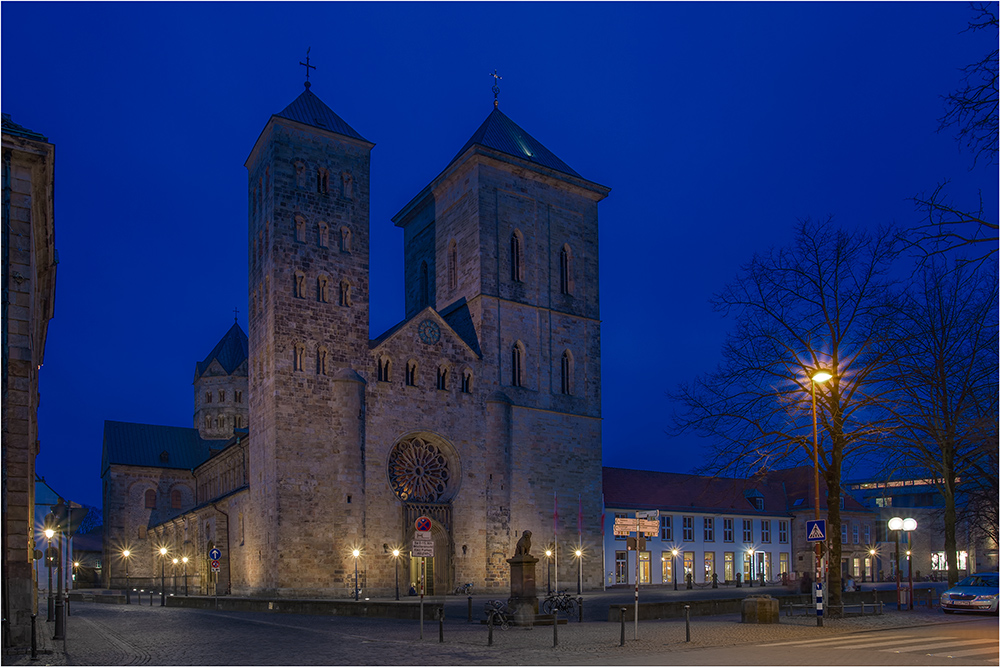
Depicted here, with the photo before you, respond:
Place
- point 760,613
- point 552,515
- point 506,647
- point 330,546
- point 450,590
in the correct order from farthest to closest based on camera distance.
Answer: point 552,515, point 450,590, point 330,546, point 760,613, point 506,647

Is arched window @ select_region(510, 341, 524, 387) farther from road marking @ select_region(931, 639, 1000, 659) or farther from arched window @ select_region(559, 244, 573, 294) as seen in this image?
road marking @ select_region(931, 639, 1000, 659)

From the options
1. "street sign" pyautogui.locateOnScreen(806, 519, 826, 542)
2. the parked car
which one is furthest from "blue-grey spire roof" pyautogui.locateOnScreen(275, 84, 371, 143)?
the parked car

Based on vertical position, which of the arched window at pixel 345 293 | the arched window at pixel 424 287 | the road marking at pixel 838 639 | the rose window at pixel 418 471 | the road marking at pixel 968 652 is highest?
the arched window at pixel 424 287

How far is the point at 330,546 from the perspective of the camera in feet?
128

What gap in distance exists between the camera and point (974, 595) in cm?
2591

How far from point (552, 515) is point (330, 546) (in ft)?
39.6

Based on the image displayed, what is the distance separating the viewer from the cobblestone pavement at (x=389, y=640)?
1602cm

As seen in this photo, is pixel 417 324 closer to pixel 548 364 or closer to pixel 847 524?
pixel 548 364

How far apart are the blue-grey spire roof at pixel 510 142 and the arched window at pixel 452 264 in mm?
5019

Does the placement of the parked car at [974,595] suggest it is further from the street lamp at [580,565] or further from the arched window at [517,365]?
the arched window at [517,365]

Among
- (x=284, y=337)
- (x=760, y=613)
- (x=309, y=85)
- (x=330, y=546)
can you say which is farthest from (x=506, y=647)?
(x=309, y=85)

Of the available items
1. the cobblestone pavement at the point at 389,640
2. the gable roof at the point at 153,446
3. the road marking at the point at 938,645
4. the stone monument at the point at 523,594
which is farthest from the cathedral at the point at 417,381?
the road marking at the point at 938,645

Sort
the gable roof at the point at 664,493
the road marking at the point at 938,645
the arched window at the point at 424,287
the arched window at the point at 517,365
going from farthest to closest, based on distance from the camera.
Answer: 1. the gable roof at the point at 664,493
2. the arched window at the point at 424,287
3. the arched window at the point at 517,365
4. the road marking at the point at 938,645

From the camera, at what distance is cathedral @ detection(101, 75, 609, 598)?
130ft
